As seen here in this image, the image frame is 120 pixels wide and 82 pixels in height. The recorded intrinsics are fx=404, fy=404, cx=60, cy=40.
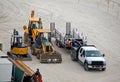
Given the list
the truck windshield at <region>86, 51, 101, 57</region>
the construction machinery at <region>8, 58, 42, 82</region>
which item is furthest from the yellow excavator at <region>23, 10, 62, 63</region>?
the construction machinery at <region>8, 58, 42, 82</region>

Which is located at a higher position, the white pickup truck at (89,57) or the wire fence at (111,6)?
the wire fence at (111,6)

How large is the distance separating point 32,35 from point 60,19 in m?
12.0

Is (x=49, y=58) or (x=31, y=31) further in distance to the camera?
(x=31, y=31)

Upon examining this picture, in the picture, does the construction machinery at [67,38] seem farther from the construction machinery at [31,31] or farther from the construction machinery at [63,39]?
the construction machinery at [31,31]

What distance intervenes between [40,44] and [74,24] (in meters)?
13.0

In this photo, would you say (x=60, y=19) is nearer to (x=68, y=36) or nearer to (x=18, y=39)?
(x=68, y=36)

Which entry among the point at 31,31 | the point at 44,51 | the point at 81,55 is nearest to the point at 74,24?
the point at 31,31

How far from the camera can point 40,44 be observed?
32.4 metres

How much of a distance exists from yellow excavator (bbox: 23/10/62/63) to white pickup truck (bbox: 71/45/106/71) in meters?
1.48

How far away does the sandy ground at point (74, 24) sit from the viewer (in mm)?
28406

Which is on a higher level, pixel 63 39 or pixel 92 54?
pixel 63 39

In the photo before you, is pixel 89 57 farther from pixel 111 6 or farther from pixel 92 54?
pixel 111 6

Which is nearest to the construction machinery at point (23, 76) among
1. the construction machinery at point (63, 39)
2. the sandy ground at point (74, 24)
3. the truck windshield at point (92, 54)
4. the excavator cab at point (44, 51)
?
the sandy ground at point (74, 24)

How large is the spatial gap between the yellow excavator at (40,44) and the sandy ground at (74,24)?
593mm
